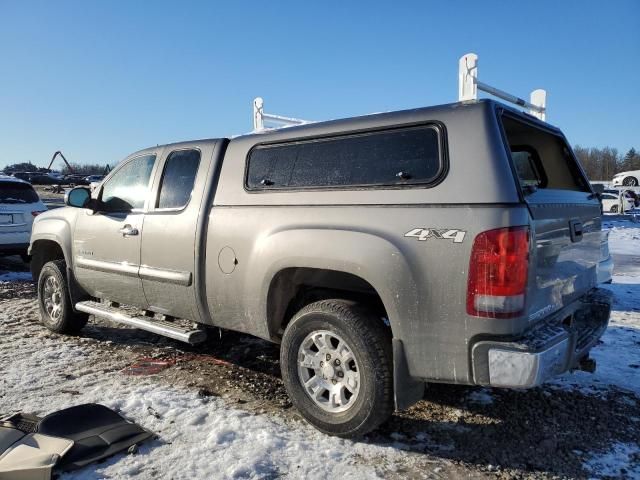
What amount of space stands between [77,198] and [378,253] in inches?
133

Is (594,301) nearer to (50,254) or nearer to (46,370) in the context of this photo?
(46,370)

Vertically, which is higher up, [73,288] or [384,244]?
[384,244]

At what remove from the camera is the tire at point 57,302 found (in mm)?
5176

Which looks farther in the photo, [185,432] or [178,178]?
[178,178]

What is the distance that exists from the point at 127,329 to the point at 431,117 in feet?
14.7

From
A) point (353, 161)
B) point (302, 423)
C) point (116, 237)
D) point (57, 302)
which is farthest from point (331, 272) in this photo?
point (57, 302)

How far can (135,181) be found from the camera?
4660mm

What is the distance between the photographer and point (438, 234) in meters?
2.62

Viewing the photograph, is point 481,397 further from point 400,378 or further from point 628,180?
point 628,180

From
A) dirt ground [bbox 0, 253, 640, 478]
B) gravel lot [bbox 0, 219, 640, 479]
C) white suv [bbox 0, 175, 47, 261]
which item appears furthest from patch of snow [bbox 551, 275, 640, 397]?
white suv [bbox 0, 175, 47, 261]

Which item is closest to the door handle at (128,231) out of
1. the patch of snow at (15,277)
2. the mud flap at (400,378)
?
the mud flap at (400,378)

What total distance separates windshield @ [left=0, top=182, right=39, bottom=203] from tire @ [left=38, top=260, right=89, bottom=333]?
15.5 ft

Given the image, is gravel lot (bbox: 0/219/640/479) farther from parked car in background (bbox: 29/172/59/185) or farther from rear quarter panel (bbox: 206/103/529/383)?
parked car in background (bbox: 29/172/59/185)

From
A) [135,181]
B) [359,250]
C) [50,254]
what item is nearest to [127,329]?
[50,254]
